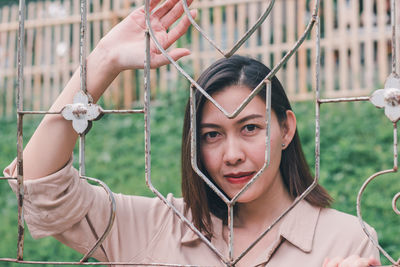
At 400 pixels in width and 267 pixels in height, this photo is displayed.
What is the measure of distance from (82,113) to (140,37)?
0.27 m

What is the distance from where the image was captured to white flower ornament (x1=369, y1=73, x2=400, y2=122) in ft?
3.83

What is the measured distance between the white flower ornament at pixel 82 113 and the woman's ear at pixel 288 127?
80 cm

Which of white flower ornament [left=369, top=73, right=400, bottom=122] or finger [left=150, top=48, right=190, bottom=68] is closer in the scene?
white flower ornament [left=369, top=73, right=400, bottom=122]

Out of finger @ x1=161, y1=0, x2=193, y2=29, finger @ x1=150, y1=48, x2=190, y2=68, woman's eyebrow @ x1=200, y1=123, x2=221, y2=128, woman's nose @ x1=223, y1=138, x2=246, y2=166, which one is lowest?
woman's nose @ x1=223, y1=138, x2=246, y2=166

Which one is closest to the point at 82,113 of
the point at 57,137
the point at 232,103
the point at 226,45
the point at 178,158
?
the point at 57,137

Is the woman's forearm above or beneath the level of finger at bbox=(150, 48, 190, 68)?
beneath

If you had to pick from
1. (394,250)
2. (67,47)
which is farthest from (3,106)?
(394,250)

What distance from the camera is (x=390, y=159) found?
434 centimetres

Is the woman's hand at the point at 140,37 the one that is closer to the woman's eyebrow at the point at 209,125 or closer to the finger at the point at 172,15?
the finger at the point at 172,15

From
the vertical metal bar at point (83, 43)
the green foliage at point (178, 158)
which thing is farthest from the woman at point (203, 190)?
the green foliage at point (178, 158)

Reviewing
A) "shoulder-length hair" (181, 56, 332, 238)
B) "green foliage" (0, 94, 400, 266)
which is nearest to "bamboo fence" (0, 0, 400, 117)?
"green foliage" (0, 94, 400, 266)

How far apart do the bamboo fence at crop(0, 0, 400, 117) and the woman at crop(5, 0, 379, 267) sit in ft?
12.9

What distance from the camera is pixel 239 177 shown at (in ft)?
5.64

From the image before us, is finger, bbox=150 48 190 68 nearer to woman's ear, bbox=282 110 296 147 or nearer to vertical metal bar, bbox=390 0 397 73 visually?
vertical metal bar, bbox=390 0 397 73
